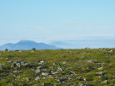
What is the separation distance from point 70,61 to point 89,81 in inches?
314

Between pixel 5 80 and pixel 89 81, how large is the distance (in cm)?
659

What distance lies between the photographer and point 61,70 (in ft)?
86.4

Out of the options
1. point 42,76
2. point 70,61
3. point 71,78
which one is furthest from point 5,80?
point 70,61

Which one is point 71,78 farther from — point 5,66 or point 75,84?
point 5,66

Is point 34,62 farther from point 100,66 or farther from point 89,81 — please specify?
point 89,81

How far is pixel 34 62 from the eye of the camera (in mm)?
30250

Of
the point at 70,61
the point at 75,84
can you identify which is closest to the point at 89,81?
the point at 75,84

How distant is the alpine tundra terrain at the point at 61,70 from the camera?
2283 centimetres

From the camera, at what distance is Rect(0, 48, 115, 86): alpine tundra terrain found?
22.8 metres

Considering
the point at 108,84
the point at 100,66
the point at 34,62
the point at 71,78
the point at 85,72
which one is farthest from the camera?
the point at 34,62

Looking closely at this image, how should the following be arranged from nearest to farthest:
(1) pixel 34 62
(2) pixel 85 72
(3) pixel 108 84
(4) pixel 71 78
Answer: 1. (3) pixel 108 84
2. (4) pixel 71 78
3. (2) pixel 85 72
4. (1) pixel 34 62

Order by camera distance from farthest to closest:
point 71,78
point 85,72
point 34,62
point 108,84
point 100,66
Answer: point 34,62 → point 100,66 → point 85,72 → point 71,78 → point 108,84

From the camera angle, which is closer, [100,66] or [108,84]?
[108,84]

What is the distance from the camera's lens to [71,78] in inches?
927
